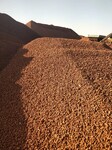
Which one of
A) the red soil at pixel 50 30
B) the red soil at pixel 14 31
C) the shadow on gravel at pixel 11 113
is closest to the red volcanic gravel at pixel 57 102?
the shadow on gravel at pixel 11 113

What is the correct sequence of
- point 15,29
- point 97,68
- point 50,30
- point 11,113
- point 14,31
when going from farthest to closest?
point 50,30 < point 15,29 < point 14,31 < point 97,68 < point 11,113

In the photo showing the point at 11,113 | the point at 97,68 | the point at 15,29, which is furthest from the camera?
the point at 15,29

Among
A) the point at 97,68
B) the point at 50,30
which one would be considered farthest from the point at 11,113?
the point at 50,30

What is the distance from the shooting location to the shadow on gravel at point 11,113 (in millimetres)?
6209

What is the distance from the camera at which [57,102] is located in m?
7.45

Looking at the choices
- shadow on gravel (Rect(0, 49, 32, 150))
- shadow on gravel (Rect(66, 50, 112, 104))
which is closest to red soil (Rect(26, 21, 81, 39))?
shadow on gravel (Rect(66, 50, 112, 104))

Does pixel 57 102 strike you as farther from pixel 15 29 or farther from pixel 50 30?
pixel 50 30

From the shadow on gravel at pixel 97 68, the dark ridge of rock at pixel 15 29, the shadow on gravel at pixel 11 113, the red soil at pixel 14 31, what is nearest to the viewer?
the shadow on gravel at pixel 11 113

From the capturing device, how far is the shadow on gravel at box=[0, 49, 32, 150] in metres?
6.21

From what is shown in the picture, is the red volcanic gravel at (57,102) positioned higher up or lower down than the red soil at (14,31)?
higher up

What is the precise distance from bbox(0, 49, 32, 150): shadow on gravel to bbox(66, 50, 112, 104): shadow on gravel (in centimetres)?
270

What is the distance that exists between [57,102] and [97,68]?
299cm

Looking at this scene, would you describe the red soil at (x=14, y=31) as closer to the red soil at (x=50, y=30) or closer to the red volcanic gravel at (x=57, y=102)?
the red soil at (x=50, y=30)

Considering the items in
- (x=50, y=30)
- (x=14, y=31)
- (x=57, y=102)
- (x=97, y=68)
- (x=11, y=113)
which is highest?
(x=97, y=68)
